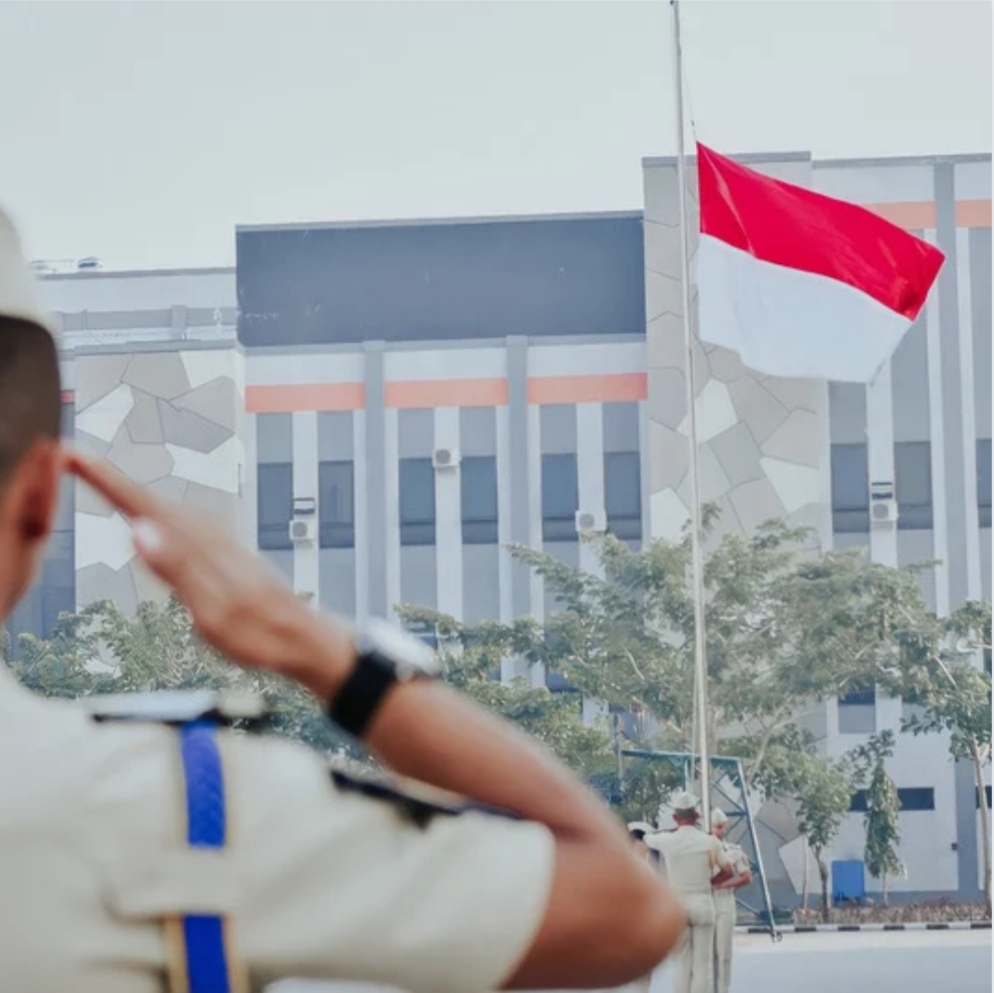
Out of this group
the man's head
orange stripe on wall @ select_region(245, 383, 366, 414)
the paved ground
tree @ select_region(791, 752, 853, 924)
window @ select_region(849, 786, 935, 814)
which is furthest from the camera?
orange stripe on wall @ select_region(245, 383, 366, 414)

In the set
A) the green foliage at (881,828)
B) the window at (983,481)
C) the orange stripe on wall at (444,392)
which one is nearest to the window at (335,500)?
the orange stripe on wall at (444,392)

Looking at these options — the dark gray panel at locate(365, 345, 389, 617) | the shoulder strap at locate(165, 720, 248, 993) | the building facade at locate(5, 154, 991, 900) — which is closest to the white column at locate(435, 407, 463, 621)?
the building facade at locate(5, 154, 991, 900)

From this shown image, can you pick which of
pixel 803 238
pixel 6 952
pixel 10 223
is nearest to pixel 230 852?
pixel 6 952

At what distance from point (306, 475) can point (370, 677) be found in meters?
44.0

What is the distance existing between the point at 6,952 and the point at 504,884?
0.73ft

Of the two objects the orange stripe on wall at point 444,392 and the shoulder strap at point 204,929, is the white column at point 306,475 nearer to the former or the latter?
the orange stripe on wall at point 444,392

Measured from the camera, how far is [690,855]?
1546 centimetres

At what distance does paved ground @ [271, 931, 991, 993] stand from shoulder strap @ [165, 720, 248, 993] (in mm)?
17922

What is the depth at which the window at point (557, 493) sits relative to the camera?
44.5 meters

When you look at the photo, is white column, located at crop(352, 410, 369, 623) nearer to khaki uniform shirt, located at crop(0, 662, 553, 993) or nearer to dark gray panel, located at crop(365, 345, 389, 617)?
dark gray panel, located at crop(365, 345, 389, 617)

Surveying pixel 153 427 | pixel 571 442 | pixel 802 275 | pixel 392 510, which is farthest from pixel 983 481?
pixel 802 275

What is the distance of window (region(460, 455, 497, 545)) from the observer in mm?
44719

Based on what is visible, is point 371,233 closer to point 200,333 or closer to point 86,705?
point 200,333

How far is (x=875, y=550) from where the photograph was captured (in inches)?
1718
